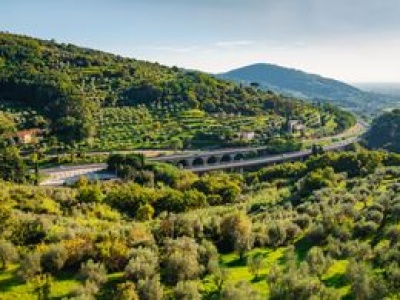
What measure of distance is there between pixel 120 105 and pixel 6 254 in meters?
128

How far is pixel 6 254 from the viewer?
38.7 m

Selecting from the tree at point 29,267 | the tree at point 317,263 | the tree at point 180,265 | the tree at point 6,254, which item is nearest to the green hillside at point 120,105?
the tree at point 6,254

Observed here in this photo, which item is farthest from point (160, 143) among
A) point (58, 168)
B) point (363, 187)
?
point (363, 187)

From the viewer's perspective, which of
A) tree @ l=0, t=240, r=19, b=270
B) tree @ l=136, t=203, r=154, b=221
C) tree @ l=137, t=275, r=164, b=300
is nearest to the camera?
tree @ l=137, t=275, r=164, b=300

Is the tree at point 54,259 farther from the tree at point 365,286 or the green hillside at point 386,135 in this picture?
the green hillside at point 386,135

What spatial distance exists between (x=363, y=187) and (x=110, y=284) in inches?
1594

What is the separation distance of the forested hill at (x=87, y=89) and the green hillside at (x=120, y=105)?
0.27m

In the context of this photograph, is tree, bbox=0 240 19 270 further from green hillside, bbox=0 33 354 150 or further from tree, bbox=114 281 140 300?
green hillside, bbox=0 33 354 150

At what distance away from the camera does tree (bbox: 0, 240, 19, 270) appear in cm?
3850

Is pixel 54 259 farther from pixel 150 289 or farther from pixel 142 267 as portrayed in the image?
pixel 150 289

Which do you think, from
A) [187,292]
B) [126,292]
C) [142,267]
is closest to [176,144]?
[142,267]

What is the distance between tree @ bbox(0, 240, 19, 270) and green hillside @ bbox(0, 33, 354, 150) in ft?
286

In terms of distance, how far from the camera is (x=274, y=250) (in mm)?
44750

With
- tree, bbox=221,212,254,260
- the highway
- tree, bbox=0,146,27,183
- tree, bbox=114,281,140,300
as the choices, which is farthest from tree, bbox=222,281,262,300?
the highway
